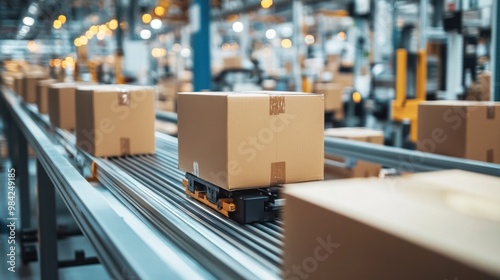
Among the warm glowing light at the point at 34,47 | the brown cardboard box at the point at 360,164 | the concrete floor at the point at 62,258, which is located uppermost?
the warm glowing light at the point at 34,47

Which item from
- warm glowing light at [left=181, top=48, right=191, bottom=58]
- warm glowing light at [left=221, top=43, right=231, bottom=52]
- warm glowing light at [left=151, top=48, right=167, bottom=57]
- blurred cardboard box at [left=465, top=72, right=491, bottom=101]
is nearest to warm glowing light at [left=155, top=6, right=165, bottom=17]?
blurred cardboard box at [left=465, top=72, right=491, bottom=101]

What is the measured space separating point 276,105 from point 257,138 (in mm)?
153

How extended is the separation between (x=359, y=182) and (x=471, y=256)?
59cm

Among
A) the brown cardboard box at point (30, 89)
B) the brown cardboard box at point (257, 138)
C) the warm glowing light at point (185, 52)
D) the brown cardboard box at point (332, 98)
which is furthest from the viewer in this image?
the warm glowing light at point (185, 52)

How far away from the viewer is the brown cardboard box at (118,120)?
3551 mm

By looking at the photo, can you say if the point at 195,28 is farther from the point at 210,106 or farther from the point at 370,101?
the point at 210,106

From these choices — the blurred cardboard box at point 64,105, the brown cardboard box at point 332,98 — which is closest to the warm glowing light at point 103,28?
the brown cardboard box at point 332,98

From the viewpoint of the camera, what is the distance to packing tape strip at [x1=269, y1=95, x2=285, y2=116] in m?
2.14

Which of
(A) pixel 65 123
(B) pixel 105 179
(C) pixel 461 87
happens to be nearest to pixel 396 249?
(B) pixel 105 179

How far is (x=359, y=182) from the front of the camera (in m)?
1.42

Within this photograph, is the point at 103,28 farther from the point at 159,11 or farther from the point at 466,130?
the point at 466,130

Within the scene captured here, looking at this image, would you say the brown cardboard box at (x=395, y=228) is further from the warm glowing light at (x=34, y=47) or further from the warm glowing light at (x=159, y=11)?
the warm glowing light at (x=34, y=47)

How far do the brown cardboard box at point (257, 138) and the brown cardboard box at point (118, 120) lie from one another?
134cm

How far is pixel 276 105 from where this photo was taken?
2158 millimetres
